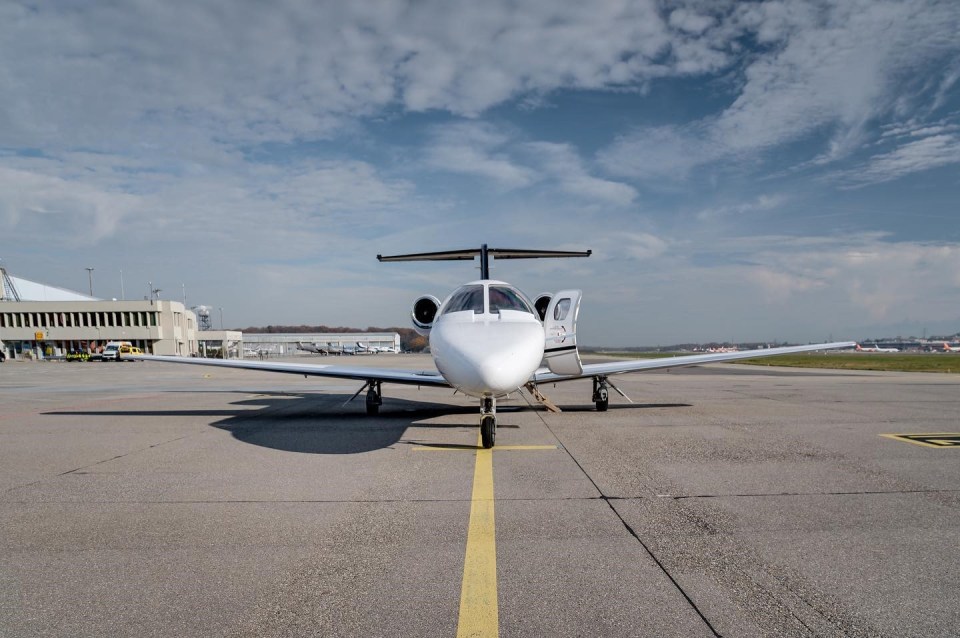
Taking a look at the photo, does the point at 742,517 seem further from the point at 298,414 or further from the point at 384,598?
the point at 298,414

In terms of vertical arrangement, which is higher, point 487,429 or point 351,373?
point 351,373

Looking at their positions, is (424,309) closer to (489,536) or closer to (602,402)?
(602,402)

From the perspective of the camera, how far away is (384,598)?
2.94 meters

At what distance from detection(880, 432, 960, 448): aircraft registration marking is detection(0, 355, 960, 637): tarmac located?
283mm

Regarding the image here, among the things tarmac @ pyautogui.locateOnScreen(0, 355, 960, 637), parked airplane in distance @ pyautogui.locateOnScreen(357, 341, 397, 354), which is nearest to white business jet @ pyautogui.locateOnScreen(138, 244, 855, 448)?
tarmac @ pyautogui.locateOnScreen(0, 355, 960, 637)

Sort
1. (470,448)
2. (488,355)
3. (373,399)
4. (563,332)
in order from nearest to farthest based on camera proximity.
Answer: (488,355) → (470,448) → (563,332) → (373,399)

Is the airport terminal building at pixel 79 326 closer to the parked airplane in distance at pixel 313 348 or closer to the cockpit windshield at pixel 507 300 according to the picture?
the parked airplane in distance at pixel 313 348

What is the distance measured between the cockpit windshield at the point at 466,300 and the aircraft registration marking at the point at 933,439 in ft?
22.2

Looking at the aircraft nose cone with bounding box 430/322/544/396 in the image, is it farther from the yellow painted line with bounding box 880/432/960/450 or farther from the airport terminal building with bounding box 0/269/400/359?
the airport terminal building with bounding box 0/269/400/359

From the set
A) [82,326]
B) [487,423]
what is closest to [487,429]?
[487,423]

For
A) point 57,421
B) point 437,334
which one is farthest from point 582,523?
point 57,421

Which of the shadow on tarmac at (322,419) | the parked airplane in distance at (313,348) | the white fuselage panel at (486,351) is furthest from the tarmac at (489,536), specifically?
the parked airplane in distance at (313,348)

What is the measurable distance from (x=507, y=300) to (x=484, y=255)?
11.9ft

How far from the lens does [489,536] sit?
3.87 meters
